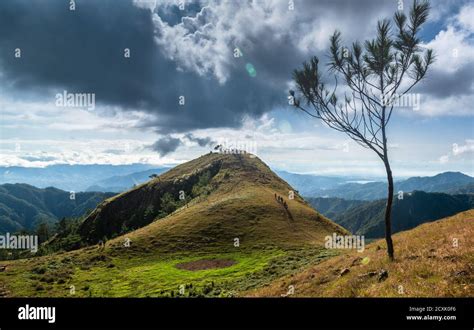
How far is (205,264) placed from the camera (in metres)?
59.1

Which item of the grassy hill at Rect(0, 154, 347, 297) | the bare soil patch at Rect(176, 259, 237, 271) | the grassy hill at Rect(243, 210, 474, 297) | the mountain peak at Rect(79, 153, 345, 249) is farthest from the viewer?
the mountain peak at Rect(79, 153, 345, 249)

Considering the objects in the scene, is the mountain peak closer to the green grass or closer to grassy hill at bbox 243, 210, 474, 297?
the green grass

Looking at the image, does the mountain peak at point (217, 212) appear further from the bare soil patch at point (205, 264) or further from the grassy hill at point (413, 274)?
the grassy hill at point (413, 274)

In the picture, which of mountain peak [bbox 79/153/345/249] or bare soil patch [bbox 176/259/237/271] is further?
mountain peak [bbox 79/153/345/249]

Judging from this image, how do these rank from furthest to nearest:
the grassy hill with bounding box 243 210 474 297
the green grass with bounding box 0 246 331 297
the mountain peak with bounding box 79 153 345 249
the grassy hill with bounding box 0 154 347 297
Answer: the mountain peak with bounding box 79 153 345 249
the grassy hill with bounding box 0 154 347 297
the green grass with bounding box 0 246 331 297
the grassy hill with bounding box 243 210 474 297

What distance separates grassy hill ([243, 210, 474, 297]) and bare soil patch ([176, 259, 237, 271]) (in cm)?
3063

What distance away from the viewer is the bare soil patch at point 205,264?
5669 centimetres

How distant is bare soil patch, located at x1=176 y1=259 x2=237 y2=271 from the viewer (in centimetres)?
5669

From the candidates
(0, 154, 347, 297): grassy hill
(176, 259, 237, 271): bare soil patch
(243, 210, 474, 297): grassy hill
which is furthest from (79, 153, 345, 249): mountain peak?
(243, 210, 474, 297): grassy hill

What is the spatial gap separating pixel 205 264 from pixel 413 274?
1825 inches

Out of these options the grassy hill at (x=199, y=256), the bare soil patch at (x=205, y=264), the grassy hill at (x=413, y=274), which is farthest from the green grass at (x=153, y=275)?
the grassy hill at (x=413, y=274)

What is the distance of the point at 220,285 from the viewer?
41.1 meters

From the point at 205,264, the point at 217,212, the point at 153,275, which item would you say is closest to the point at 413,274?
the point at 153,275

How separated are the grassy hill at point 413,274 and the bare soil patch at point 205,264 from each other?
30.6m
